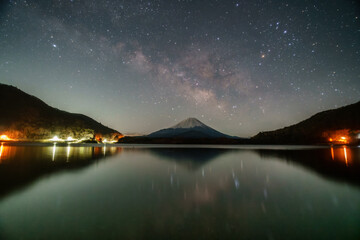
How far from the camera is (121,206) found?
441cm

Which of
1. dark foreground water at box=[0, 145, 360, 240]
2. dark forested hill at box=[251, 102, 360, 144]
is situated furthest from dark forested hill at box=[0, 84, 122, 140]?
dark forested hill at box=[251, 102, 360, 144]

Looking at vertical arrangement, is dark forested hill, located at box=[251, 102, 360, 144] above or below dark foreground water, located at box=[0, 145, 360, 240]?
above

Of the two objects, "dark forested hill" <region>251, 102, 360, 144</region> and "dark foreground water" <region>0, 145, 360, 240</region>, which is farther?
"dark forested hill" <region>251, 102, 360, 144</region>

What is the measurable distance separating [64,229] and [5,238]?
823 millimetres

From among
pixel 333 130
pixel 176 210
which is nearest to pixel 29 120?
pixel 176 210

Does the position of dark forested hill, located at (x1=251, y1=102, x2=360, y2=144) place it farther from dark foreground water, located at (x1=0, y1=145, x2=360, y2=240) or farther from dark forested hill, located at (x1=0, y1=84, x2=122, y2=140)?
dark forested hill, located at (x1=0, y1=84, x2=122, y2=140)

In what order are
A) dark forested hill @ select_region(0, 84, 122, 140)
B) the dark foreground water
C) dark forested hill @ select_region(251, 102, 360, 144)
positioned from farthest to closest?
dark forested hill @ select_region(0, 84, 122, 140), dark forested hill @ select_region(251, 102, 360, 144), the dark foreground water

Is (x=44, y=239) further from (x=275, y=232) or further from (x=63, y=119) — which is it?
(x=63, y=119)

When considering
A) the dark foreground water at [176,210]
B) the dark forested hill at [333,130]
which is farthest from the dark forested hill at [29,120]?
the dark forested hill at [333,130]

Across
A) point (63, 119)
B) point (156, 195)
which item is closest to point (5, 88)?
point (63, 119)

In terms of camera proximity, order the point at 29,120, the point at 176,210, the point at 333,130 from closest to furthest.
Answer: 1. the point at 176,210
2. the point at 333,130
3. the point at 29,120

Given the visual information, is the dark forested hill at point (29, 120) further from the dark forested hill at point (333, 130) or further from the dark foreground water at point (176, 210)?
the dark forested hill at point (333, 130)

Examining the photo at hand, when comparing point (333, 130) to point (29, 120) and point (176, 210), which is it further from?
point (29, 120)

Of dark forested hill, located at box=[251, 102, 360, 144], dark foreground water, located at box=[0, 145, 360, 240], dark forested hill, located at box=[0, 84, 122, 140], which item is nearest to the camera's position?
dark foreground water, located at box=[0, 145, 360, 240]
